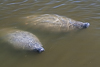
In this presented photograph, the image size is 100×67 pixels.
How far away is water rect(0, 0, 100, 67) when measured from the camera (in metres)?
4.88

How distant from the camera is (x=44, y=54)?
17.0 ft

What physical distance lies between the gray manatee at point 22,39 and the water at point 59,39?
20 centimetres

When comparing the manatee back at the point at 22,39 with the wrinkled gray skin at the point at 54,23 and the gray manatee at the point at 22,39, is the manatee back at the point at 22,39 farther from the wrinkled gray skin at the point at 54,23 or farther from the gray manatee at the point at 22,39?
the wrinkled gray skin at the point at 54,23

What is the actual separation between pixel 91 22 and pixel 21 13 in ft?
11.6

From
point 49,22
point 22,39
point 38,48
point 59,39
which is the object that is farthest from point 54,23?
point 38,48

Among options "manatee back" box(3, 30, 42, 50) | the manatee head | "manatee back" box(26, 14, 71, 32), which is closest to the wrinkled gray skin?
"manatee back" box(26, 14, 71, 32)

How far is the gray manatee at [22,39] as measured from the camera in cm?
544

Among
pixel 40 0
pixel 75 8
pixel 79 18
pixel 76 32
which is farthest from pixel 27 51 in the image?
pixel 40 0

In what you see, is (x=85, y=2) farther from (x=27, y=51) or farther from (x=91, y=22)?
(x=27, y=51)

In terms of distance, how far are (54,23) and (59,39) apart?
1.10m

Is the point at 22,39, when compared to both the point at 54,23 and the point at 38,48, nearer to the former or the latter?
the point at 38,48

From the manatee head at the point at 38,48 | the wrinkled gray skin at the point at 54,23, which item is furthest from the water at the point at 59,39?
the wrinkled gray skin at the point at 54,23

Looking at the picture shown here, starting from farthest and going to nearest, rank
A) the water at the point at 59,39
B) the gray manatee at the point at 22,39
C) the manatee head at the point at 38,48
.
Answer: the gray manatee at the point at 22,39 → the manatee head at the point at 38,48 → the water at the point at 59,39

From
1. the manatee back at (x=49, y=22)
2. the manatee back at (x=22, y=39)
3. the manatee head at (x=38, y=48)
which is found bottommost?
the manatee head at (x=38, y=48)
